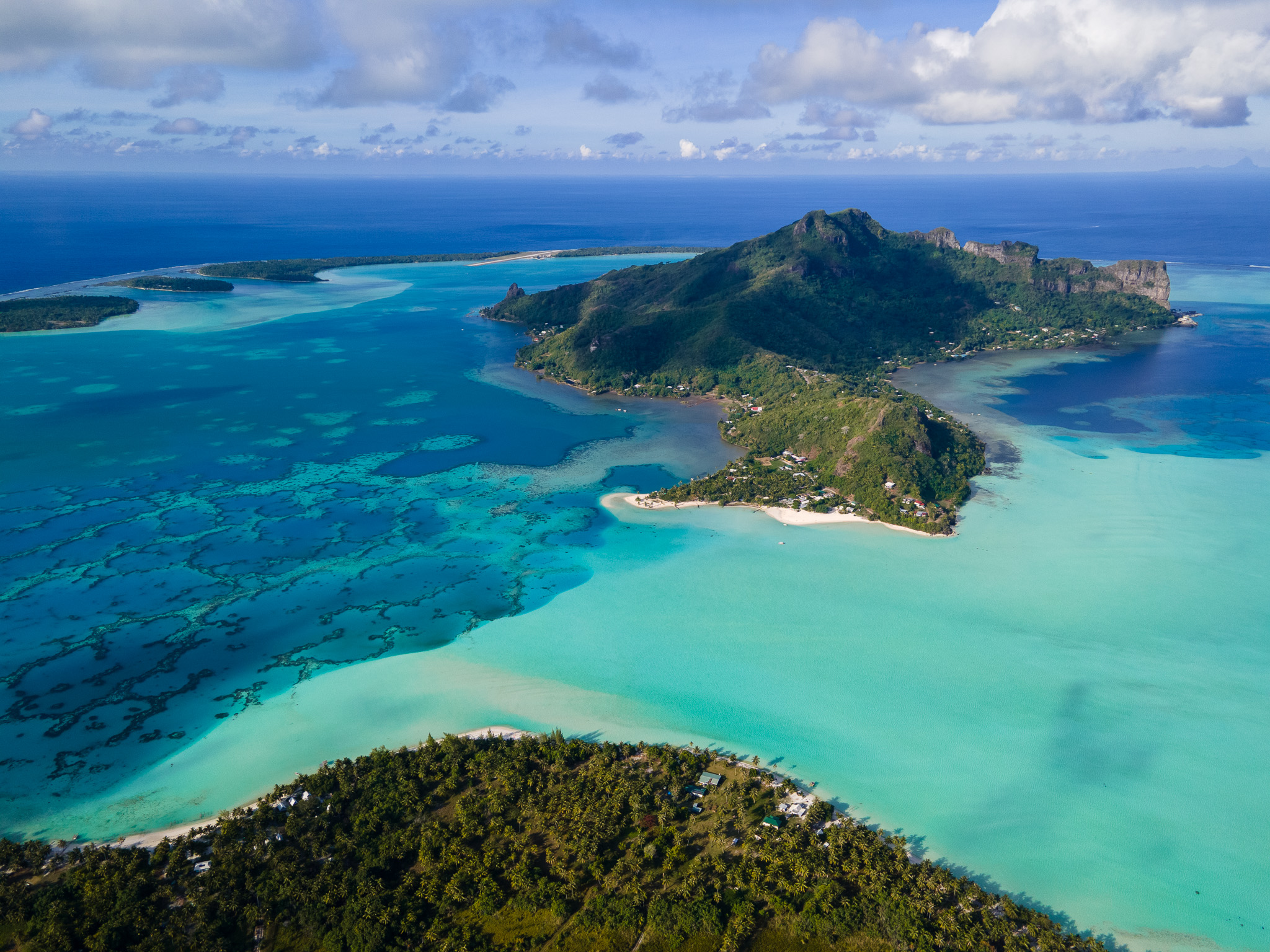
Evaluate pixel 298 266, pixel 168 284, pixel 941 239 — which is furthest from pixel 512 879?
pixel 298 266

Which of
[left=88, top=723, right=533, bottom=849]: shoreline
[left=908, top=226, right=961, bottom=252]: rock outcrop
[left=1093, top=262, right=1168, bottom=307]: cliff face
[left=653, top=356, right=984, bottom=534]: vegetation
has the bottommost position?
[left=88, top=723, right=533, bottom=849]: shoreline

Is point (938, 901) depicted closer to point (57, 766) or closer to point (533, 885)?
point (533, 885)

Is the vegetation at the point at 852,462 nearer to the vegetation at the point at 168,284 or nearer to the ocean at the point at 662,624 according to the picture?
the ocean at the point at 662,624

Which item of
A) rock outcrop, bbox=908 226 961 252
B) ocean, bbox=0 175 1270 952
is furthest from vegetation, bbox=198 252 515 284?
rock outcrop, bbox=908 226 961 252

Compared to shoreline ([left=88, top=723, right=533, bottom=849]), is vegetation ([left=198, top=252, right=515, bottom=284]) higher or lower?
higher

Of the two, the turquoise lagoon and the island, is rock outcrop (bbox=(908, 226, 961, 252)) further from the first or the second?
the turquoise lagoon

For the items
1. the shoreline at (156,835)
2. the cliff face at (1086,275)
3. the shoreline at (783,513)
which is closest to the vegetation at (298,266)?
the cliff face at (1086,275)

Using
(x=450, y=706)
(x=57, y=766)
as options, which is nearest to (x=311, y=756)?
(x=450, y=706)

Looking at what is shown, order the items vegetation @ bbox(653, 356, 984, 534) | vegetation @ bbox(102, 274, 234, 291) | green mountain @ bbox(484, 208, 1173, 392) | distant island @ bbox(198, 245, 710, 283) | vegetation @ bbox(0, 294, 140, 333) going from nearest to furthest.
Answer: vegetation @ bbox(653, 356, 984, 534)
green mountain @ bbox(484, 208, 1173, 392)
vegetation @ bbox(0, 294, 140, 333)
vegetation @ bbox(102, 274, 234, 291)
distant island @ bbox(198, 245, 710, 283)
